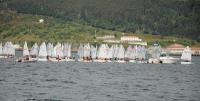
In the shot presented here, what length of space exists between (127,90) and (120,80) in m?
23.8

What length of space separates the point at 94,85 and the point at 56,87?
9.55m

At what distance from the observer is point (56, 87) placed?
109 m

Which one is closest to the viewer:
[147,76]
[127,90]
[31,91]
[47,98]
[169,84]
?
[47,98]

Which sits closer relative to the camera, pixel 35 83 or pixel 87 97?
pixel 87 97

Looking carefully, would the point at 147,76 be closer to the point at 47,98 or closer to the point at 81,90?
the point at 81,90

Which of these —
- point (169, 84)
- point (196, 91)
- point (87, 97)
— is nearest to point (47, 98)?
point (87, 97)

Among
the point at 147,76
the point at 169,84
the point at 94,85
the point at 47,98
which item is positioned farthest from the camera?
the point at 147,76

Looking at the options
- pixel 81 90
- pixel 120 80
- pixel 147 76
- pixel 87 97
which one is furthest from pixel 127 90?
pixel 147 76

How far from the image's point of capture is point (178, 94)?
102m

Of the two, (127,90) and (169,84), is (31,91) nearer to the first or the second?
(127,90)

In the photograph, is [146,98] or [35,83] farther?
[35,83]

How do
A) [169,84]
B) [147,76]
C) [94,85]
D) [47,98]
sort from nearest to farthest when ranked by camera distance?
[47,98], [94,85], [169,84], [147,76]

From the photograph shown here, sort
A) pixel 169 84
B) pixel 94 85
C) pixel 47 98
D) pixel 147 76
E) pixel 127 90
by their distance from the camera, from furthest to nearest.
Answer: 1. pixel 147 76
2. pixel 169 84
3. pixel 94 85
4. pixel 127 90
5. pixel 47 98

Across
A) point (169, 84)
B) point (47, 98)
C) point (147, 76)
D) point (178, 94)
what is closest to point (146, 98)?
point (178, 94)
